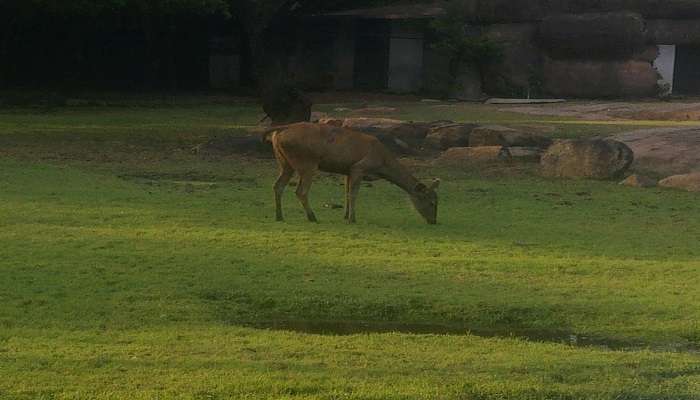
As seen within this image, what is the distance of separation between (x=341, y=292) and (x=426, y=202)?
394 cm

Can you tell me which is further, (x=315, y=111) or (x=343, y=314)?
(x=315, y=111)

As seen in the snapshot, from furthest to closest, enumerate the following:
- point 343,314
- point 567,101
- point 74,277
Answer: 1. point 567,101
2. point 74,277
3. point 343,314

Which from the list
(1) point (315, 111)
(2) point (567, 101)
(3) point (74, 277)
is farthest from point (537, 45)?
(3) point (74, 277)

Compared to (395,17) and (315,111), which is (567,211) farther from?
(395,17)

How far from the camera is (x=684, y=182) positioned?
643 inches

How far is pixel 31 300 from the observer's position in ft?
28.6

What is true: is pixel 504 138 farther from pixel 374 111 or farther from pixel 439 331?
pixel 439 331

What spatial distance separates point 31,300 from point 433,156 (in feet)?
38.9

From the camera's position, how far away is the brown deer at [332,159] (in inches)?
507

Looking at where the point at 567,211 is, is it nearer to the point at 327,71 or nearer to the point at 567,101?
the point at 567,101

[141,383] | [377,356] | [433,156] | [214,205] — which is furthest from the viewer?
[433,156]

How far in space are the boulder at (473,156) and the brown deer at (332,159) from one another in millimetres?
5677

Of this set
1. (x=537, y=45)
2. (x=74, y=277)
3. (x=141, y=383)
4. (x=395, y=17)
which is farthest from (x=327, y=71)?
(x=141, y=383)

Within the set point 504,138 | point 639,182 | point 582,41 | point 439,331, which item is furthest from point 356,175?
point 582,41
